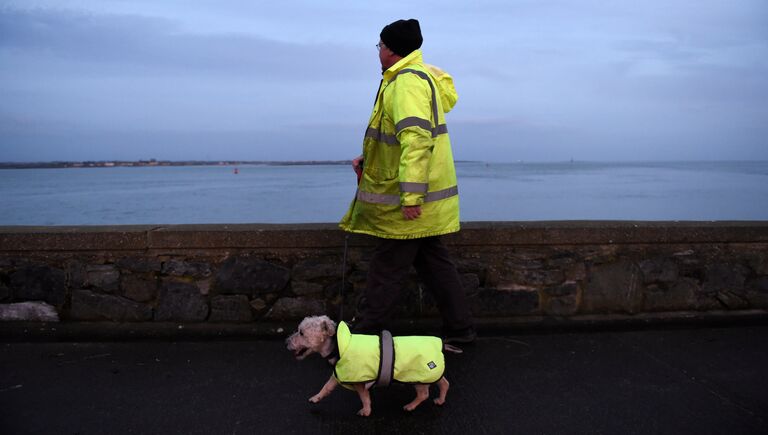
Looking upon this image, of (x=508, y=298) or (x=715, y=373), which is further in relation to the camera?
(x=508, y=298)

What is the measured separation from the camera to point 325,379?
3.41m

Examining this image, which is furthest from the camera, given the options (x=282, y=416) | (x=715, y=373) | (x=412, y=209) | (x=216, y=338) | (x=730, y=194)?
(x=730, y=194)

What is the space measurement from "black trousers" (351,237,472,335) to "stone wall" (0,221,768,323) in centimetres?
45

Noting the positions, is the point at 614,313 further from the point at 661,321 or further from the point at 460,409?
the point at 460,409

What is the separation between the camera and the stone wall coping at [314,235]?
420 centimetres

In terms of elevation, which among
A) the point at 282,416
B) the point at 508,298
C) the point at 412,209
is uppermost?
the point at 412,209

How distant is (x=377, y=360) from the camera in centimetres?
277

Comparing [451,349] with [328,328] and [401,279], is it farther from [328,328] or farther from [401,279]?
[328,328]

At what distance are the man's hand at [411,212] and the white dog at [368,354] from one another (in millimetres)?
764

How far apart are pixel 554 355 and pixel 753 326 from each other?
186 centimetres

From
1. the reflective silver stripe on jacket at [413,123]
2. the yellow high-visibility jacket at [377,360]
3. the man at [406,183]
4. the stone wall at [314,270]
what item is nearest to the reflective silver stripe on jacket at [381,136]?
the man at [406,183]

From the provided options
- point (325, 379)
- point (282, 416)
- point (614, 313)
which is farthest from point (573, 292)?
point (282, 416)

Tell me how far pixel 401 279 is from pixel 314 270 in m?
0.89

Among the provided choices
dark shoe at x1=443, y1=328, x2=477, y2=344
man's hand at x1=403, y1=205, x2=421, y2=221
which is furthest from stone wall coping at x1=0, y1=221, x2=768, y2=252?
man's hand at x1=403, y1=205, x2=421, y2=221
